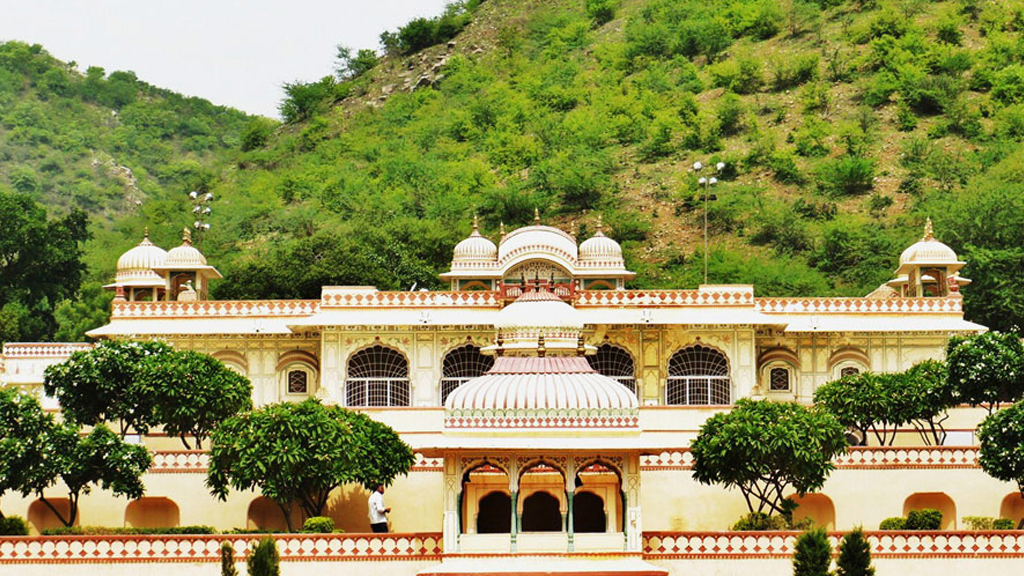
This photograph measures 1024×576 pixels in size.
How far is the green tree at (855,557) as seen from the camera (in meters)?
22.1

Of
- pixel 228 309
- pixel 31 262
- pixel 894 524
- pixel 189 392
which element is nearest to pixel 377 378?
pixel 228 309

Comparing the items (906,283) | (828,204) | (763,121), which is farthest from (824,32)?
(906,283)

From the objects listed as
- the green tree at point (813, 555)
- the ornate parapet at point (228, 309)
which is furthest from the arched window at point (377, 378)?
the green tree at point (813, 555)

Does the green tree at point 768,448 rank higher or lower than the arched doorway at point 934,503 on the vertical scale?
higher

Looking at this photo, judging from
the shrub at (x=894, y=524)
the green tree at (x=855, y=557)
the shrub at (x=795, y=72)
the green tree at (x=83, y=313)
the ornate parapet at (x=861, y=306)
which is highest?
the shrub at (x=795, y=72)

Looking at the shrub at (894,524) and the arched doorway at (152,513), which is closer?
the shrub at (894,524)

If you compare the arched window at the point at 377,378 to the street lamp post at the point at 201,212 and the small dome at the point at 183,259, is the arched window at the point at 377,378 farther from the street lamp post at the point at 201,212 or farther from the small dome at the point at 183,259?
the street lamp post at the point at 201,212

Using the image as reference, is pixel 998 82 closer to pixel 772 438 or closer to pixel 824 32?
pixel 824 32

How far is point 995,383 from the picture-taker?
29469 mm

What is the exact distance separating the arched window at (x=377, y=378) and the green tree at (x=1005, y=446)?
41.8 ft

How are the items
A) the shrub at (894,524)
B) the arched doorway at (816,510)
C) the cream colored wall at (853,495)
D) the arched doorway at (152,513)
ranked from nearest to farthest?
the shrub at (894,524) → the cream colored wall at (853,495) → the arched doorway at (816,510) → the arched doorway at (152,513)

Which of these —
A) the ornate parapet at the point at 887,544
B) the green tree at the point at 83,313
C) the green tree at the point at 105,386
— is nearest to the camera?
the ornate parapet at the point at 887,544

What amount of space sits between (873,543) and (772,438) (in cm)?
254

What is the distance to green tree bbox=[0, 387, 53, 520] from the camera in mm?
25047
